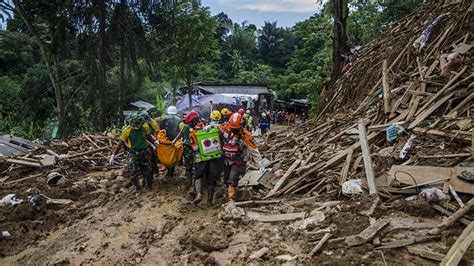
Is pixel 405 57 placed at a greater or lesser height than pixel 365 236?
greater

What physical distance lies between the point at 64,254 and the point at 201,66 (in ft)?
67.1

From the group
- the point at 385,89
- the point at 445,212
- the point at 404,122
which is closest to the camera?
the point at 445,212

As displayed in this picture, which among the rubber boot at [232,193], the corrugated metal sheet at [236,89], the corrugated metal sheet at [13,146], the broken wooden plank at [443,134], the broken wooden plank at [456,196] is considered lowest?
the corrugated metal sheet at [236,89]

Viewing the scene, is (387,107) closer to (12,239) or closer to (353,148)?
(353,148)

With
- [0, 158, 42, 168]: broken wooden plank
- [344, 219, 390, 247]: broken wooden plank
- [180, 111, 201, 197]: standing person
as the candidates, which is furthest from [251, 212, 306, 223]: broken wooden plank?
Answer: [0, 158, 42, 168]: broken wooden plank

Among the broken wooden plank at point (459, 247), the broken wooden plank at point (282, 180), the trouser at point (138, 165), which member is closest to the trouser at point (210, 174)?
the broken wooden plank at point (282, 180)

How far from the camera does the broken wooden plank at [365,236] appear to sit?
14.4ft

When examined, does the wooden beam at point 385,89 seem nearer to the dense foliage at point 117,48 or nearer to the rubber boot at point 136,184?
the rubber boot at point 136,184

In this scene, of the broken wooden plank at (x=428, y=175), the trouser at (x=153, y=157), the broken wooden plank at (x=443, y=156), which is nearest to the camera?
the broken wooden plank at (x=428, y=175)

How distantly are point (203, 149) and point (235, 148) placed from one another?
56 cm

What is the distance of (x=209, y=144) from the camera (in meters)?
6.98

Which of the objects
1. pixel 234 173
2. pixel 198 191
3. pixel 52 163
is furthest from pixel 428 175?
pixel 52 163

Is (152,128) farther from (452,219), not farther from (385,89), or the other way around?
(452,219)

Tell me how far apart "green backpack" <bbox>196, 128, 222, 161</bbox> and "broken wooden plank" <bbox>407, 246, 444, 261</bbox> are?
3.63m
